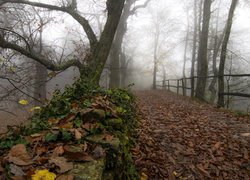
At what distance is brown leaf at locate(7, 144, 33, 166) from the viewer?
1.89 m

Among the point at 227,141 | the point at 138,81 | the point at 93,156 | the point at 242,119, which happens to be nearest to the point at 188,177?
the point at 227,141

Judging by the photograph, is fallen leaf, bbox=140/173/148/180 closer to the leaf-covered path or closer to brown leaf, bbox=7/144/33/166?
the leaf-covered path

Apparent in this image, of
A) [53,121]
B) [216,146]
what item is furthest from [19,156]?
[216,146]

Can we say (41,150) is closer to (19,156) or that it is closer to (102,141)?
(19,156)

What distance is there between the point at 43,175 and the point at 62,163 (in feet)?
0.71

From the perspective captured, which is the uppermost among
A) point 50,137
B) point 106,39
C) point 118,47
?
point 118,47

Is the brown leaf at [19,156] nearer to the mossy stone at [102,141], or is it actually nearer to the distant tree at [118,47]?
the mossy stone at [102,141]

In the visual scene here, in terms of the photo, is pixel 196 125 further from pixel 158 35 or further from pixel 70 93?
pixel 158 35

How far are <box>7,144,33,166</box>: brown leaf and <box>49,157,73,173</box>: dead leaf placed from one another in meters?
0.18

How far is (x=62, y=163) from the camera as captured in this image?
6.33 ft

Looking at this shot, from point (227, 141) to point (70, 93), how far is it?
2.95 meters

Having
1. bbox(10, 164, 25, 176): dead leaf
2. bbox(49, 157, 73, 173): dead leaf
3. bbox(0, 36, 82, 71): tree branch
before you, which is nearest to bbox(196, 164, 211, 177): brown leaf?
bbox(49, 157, 73, 173): dead leaf

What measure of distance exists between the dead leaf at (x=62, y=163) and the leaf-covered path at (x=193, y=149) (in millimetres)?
1533

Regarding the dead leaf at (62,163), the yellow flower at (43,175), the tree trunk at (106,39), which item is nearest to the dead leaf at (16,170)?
the yellow flower at (43,175)
